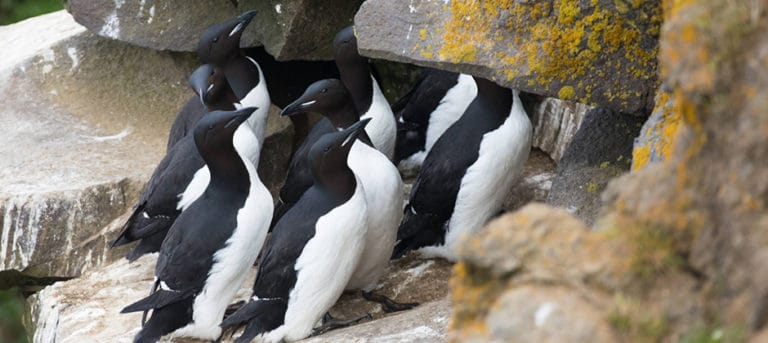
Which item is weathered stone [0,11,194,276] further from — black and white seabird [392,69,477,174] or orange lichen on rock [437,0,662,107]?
orange lichen on rock [437,0,662,107]

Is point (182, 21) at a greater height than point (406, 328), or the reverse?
point (182, 21)

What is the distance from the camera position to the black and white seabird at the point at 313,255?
5.00 metres

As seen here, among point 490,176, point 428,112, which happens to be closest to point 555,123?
point 428,112

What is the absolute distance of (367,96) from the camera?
643 cm

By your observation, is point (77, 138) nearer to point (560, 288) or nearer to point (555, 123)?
point (555, 123)

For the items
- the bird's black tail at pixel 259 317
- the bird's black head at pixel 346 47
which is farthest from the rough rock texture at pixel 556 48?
the bird's black head at pixel 346 47

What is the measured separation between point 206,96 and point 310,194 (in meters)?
1.36

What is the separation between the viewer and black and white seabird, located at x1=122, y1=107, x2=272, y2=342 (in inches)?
202

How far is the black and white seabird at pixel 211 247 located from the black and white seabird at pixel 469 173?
2.69ft

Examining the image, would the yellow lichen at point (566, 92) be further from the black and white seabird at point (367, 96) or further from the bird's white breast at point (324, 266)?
the black and white seabird at point (367, 96)

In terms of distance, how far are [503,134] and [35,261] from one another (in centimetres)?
276

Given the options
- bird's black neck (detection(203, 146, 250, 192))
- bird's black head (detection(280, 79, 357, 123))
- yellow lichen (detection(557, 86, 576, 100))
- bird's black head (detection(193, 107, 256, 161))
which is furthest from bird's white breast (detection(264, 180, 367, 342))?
yellow lichen (detection(557, 86, 576, 100))

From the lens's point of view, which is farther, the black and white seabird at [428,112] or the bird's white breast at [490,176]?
the black and white seabird at [428,112]

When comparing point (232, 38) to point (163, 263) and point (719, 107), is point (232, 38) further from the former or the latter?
point (719, 107)
